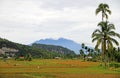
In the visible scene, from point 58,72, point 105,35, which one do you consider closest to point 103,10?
point 105,35

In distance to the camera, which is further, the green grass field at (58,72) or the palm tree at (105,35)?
the palm tree at (105,35)

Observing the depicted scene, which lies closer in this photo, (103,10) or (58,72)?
(58,72)

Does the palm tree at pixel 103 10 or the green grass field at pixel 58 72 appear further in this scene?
the palm tree at pixel 103 10

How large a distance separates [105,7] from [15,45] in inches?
5634

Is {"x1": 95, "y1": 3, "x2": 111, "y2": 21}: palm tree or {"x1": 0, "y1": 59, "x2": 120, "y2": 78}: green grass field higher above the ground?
{"x1": 95, "y1": 3, "x2": 111, "y2": 21}: palm tree

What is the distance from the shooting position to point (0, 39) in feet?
630

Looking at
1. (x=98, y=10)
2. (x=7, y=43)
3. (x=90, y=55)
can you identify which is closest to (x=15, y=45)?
(x=7, y=43)

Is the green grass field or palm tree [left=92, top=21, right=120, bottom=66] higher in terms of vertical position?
palm tree [left=92, top=21, right=120, bottom=66]

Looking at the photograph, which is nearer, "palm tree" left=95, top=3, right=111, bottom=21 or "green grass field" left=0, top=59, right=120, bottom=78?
"green grass field" left=0, top=59, right=120, bottom=78

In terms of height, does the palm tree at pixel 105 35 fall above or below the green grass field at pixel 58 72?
above

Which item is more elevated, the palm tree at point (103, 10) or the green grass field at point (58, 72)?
the palm tree at point (103, 10)

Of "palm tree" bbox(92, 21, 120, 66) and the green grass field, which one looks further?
"palm tree" bbox(92, 21, 120, 66)

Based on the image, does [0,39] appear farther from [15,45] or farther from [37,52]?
[37,52]

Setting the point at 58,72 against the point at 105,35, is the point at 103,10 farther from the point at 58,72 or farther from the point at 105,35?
the point at 58,72
